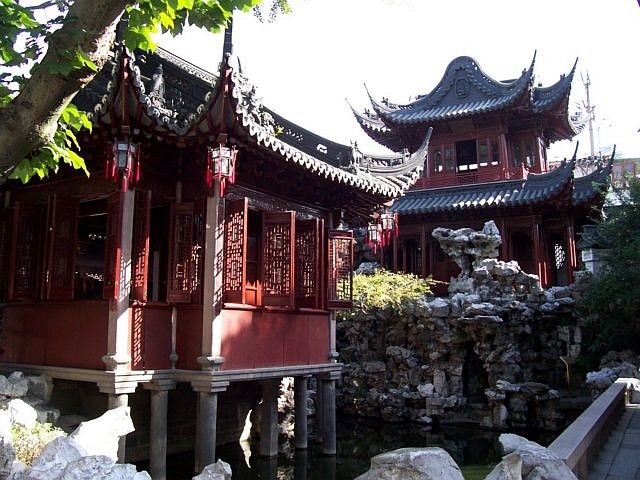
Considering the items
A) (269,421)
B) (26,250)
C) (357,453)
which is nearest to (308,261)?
(269,421)

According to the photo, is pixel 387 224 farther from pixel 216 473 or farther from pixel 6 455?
pixel 6 455

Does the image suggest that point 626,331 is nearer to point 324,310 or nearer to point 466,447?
point 466,447

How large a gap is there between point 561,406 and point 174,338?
879cm

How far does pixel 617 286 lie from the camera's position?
39.0 feet

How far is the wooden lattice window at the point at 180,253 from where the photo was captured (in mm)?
6969

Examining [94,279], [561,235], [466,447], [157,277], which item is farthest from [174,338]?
[561,235]

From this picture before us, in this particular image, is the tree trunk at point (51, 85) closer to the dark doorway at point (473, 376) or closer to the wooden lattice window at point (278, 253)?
the wooden lattice window at point (278, 253)

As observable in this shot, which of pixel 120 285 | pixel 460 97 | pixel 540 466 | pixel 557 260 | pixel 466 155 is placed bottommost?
pixel 540 466

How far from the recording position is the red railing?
1892 cm

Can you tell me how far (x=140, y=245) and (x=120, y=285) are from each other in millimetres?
564

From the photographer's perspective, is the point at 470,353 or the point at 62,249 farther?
the point at 470,353

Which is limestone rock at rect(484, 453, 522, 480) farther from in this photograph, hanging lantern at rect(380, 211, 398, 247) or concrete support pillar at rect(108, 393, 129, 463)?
hanging lantern at rect(380, 211, 398, 247)

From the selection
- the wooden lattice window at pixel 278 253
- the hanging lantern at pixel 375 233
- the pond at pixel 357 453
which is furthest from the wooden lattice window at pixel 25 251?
the hanging lantern at pixel 375 233

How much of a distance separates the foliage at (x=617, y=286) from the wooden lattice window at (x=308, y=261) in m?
6.49
